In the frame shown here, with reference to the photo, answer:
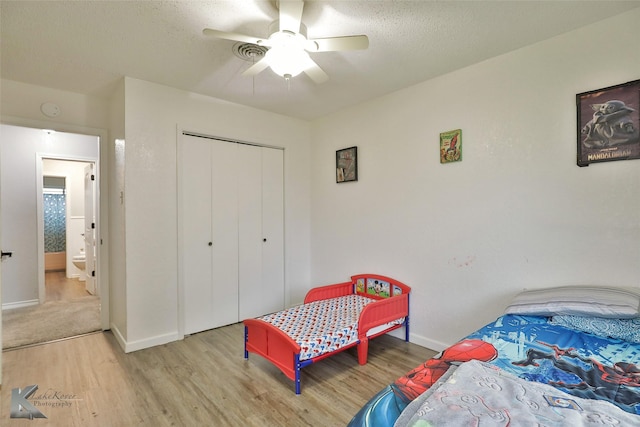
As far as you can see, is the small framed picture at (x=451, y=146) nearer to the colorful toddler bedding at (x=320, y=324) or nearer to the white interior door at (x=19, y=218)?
the colorful toddler bedding at (x=320, y=324)

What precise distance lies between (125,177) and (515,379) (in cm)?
320

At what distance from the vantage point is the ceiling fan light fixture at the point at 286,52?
177cm

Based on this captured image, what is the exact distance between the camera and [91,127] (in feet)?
10.6

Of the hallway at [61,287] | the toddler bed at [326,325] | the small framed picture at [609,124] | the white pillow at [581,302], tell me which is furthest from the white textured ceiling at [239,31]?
the hallway at [61,287]

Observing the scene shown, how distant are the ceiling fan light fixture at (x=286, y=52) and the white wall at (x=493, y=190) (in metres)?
1.57

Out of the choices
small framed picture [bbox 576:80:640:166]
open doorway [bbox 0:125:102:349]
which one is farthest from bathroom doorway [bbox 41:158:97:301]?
small framed picture [bbox 576:80:640:166]

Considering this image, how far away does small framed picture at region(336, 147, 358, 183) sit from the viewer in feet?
11.7

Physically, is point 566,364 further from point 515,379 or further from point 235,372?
point 235,372

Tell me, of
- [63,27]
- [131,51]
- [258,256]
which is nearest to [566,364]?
[258,256]

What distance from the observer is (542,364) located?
141cm

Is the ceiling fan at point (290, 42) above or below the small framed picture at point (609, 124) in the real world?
above

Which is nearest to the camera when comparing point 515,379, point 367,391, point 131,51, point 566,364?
point 515,379

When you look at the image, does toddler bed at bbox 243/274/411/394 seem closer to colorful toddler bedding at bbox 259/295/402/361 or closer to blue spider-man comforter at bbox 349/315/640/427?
colorful toddler bedding at bbox 259/295/402/361

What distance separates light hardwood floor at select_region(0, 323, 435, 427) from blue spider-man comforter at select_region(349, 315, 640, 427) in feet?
2.99
